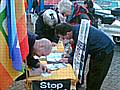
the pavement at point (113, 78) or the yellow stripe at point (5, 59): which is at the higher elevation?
the yellow stripe at point (5, 59)

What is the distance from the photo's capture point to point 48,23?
4109 millimetres

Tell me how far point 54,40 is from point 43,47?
4.03ft

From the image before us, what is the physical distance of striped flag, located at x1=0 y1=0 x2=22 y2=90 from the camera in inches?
94.7

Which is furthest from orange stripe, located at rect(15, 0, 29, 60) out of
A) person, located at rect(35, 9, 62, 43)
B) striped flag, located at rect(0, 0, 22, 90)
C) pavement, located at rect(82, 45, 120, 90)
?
pavement, located at rect(82, 45, 120, 90)

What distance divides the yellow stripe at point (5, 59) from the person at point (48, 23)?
1432 mm

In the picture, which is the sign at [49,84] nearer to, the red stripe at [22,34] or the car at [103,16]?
the red stripe at [22,34]

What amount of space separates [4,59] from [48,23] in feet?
5.55

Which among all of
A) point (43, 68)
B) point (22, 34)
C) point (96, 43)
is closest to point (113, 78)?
point (96, 43)

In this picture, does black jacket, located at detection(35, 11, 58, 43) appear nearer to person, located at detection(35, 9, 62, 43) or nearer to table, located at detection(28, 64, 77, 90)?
person, located at detection(35, 9, 62, 43)

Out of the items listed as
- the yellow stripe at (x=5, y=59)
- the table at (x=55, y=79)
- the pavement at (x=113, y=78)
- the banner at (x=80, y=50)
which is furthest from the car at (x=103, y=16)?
the yellow stripe at (x=5, y=59)

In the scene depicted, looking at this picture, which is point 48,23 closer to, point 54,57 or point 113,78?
point 54,57

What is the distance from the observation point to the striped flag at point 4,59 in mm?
2405

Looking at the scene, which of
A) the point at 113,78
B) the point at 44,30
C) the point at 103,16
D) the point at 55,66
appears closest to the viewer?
the point at 55,66

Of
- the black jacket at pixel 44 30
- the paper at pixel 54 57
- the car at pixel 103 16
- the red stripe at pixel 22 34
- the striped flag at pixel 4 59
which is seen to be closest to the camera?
the striped flag at pixel 4 59
